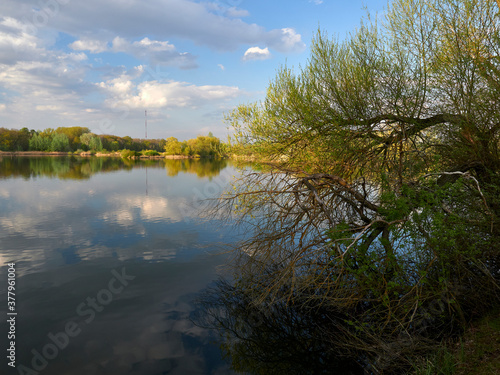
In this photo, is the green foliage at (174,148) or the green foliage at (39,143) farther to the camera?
the green foliage at (174,148)

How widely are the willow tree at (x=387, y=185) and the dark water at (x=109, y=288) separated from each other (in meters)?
2.02

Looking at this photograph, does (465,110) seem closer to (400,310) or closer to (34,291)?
(400,310)

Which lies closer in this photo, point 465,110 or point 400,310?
point 400,310

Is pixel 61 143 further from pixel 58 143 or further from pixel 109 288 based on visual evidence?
pixel 109 288

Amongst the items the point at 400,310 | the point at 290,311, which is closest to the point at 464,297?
the point at 400,310

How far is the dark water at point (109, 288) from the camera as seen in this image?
6.61m

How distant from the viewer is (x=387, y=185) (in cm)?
766

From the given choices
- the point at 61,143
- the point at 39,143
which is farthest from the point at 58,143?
the point at 39,143

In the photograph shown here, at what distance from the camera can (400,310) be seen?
665 cm

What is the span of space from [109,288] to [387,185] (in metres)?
8.27

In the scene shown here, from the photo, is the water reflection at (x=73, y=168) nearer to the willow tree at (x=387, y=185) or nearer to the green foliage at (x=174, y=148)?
the willow tree at (x=387, y=185)

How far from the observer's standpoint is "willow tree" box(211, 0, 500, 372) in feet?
21.1

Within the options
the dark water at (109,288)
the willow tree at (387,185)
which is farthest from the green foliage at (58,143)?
the willow tree at (387,185)

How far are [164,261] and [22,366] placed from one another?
5962mm
